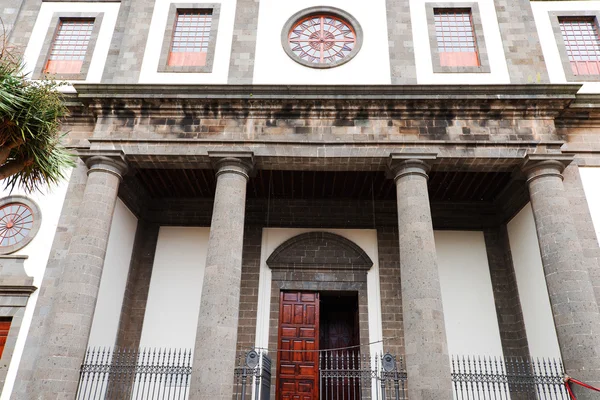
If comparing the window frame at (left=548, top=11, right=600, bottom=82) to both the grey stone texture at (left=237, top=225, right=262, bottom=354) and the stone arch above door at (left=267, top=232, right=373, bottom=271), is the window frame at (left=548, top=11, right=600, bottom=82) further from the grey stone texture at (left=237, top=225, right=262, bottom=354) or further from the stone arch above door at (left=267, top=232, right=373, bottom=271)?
the grey stone texture at (left=237, top=225, right=262, bottom=354)

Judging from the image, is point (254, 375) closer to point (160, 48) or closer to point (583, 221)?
point (583, 221)

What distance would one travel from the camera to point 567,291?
893 centimetres

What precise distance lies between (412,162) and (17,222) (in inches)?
349

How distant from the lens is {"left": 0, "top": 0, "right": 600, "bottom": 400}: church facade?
916 centimetres

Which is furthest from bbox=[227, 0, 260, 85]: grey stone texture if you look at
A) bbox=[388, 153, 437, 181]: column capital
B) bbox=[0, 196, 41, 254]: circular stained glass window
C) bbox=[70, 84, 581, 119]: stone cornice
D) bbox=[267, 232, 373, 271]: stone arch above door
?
bbox=[0, 196, 41, 254]: circular stained glass window

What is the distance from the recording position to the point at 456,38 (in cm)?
1187

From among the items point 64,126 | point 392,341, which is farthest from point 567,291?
point 64,126

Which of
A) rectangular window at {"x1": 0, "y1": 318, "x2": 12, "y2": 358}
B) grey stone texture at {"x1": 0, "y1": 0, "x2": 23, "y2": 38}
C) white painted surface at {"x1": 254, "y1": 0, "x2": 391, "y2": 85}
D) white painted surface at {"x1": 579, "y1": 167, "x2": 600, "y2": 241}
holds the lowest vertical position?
rectangular window at {"x1": 0, "y1": 318, "x2": 12, "y2": 358}

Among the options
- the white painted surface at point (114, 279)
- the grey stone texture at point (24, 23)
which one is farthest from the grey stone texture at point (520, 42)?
the grey stone texture at point (24, 23)

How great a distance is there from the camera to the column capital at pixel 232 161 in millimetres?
10031

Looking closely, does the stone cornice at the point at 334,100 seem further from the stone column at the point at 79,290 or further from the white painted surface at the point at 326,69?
the stone column at the point at 79,290

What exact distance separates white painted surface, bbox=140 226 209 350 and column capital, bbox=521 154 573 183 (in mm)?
8265

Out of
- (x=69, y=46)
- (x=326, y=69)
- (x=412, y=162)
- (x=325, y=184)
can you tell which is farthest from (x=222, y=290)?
(x=69, y=46)

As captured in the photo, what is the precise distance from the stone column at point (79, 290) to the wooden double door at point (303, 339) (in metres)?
4.58
